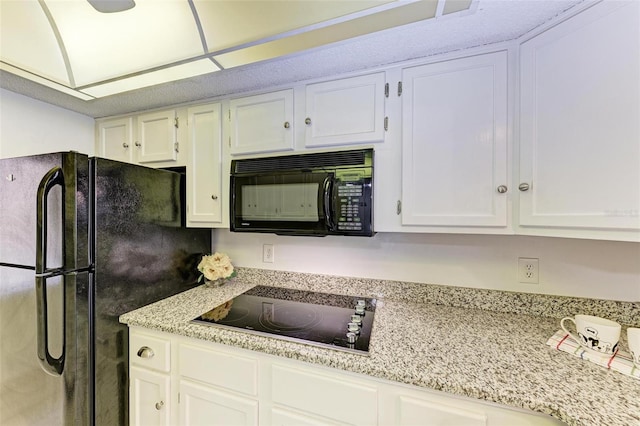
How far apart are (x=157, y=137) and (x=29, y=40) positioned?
2.05ft

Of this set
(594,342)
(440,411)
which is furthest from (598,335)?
(440,411)

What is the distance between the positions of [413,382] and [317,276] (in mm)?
853

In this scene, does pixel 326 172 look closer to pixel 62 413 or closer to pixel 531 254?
pixel 531 254

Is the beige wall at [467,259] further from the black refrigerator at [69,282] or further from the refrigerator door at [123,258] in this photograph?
the black refrigerator at [69,282]

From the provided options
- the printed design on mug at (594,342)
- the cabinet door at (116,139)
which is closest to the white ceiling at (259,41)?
the cabinet door at (116,139)

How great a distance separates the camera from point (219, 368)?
1020mm

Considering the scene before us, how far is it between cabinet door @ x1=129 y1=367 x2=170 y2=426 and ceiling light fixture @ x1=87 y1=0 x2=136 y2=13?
1527 millimetres

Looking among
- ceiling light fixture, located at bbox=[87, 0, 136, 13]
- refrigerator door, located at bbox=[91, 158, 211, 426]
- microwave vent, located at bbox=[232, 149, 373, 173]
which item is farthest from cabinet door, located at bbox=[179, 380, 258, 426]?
ceiling light fixture, located at bbox=[87, 0, 136, 13]

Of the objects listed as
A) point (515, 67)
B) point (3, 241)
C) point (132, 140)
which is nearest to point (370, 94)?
point (515, 67)

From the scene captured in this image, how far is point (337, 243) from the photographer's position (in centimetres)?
153

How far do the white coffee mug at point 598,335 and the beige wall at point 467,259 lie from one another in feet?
0.95

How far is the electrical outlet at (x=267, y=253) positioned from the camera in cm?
167

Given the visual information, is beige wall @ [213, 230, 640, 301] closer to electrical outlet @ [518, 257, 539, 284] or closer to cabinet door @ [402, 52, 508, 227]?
electrical outlet @ [518, 257, 539, 284]

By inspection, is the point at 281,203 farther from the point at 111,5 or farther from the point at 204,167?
Answer: the point at 111,5
